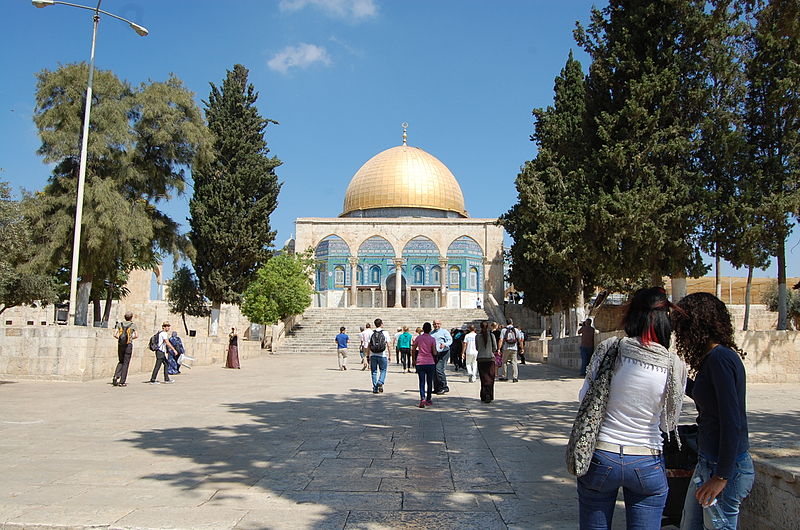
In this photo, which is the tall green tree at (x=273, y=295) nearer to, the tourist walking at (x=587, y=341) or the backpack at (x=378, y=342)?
the tourist walking at (x=587, y=341)

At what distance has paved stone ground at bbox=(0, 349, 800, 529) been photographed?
3.91 meters

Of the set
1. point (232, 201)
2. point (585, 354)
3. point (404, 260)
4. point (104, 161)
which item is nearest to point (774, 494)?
point (585, 354)

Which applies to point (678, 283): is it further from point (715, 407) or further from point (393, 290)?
point (393, 290)

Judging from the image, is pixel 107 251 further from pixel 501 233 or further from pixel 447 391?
pixel 501 233

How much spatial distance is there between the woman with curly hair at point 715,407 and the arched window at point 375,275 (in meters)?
39.7

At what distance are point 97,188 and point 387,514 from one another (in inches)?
543

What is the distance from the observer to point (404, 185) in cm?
4816

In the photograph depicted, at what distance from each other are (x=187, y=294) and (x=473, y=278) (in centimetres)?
2129

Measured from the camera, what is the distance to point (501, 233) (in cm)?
4356

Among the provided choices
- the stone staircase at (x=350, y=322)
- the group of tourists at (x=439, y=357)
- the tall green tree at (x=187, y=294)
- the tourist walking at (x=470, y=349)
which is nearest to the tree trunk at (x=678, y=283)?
the group of tourists at (x=439, y=357)

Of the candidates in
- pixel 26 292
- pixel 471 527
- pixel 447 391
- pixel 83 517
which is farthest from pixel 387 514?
pixel 26 292

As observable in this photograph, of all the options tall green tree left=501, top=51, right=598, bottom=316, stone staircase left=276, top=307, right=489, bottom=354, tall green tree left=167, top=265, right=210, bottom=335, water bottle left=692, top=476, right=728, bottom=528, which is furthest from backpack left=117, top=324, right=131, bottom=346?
stone staircase left=276, top=307, right=489, bottom=354

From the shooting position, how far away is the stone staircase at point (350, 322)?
28.0 metres

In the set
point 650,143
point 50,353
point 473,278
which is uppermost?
point 650,143
